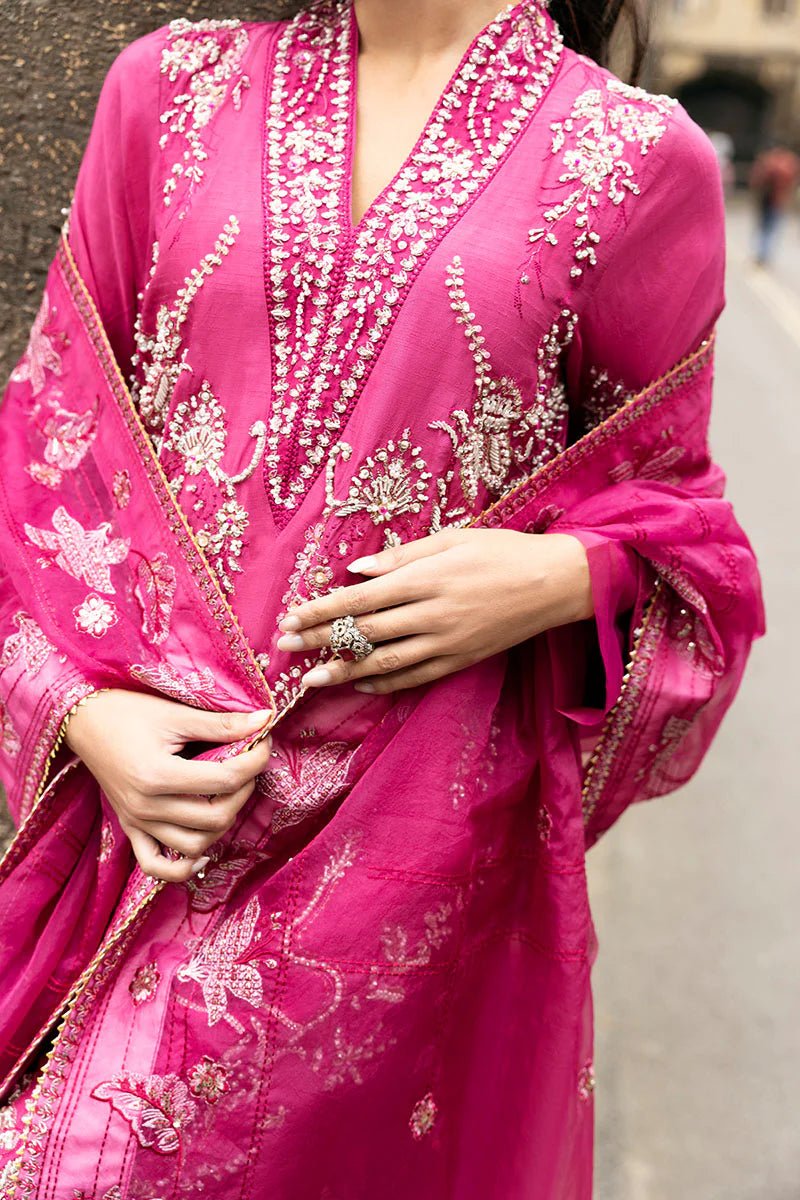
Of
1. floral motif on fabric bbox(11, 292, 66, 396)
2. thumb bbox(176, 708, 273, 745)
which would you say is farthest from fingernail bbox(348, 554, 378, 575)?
floral motif on fabric bbox(11, 292, 66, 396)

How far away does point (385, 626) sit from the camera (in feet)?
2.97

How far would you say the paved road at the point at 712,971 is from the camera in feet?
6.45

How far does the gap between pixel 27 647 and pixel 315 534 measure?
0.83 ft

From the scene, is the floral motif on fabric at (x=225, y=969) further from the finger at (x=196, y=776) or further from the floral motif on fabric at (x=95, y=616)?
the floral motif on fabric at (x=95, y=616)

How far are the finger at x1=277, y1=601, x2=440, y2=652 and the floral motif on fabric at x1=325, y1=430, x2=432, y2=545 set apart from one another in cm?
7

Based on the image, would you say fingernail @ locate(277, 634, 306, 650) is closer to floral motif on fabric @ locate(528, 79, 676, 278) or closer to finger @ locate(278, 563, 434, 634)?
finger @ locate(278, 563, 434, 634)

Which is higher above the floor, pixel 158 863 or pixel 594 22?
pixel 594 22

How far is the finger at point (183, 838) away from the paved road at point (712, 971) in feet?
4.43


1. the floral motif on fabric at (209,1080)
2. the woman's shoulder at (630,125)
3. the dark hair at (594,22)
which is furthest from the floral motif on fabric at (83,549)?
the dark hair at (594,22)

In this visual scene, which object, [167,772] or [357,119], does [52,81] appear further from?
[167,772]

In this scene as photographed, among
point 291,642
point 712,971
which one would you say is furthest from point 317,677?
point 712,971

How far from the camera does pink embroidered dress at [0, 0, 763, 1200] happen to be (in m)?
0.89

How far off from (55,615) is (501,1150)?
63cm

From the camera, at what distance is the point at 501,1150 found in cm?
108
